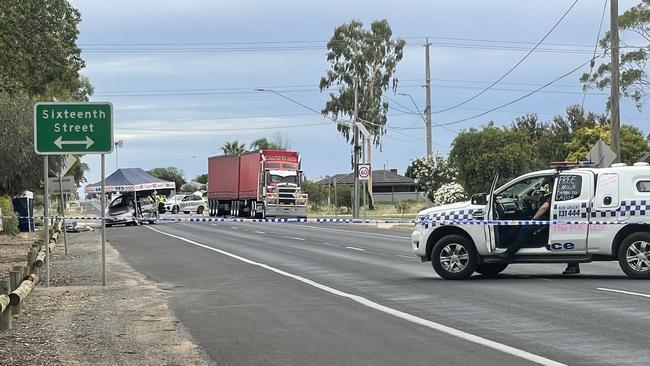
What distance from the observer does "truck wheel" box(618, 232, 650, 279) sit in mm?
14367

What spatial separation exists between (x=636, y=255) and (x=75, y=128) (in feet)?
32.8

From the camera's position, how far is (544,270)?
17188mm

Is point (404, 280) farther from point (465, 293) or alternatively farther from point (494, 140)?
point (494, 140)

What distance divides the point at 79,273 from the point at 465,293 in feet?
29.4

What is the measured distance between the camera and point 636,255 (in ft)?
47.3

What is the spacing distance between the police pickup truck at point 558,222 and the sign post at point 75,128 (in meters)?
5.95

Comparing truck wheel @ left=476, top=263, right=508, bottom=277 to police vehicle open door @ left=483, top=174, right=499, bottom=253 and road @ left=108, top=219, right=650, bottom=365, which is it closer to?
road @ left=108, top=219, right=650, bottom=365

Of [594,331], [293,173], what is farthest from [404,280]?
[293,173]

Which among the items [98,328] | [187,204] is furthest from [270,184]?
[98,328]

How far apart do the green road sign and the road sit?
2.92 m

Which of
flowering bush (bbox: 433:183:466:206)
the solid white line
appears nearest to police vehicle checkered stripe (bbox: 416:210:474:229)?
the solid white line

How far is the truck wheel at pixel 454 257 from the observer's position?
1512 centimetres

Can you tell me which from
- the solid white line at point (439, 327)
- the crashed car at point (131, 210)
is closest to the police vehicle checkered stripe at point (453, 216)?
the solid white line at point (439, 327)

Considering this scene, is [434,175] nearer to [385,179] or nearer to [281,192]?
[281,192]
